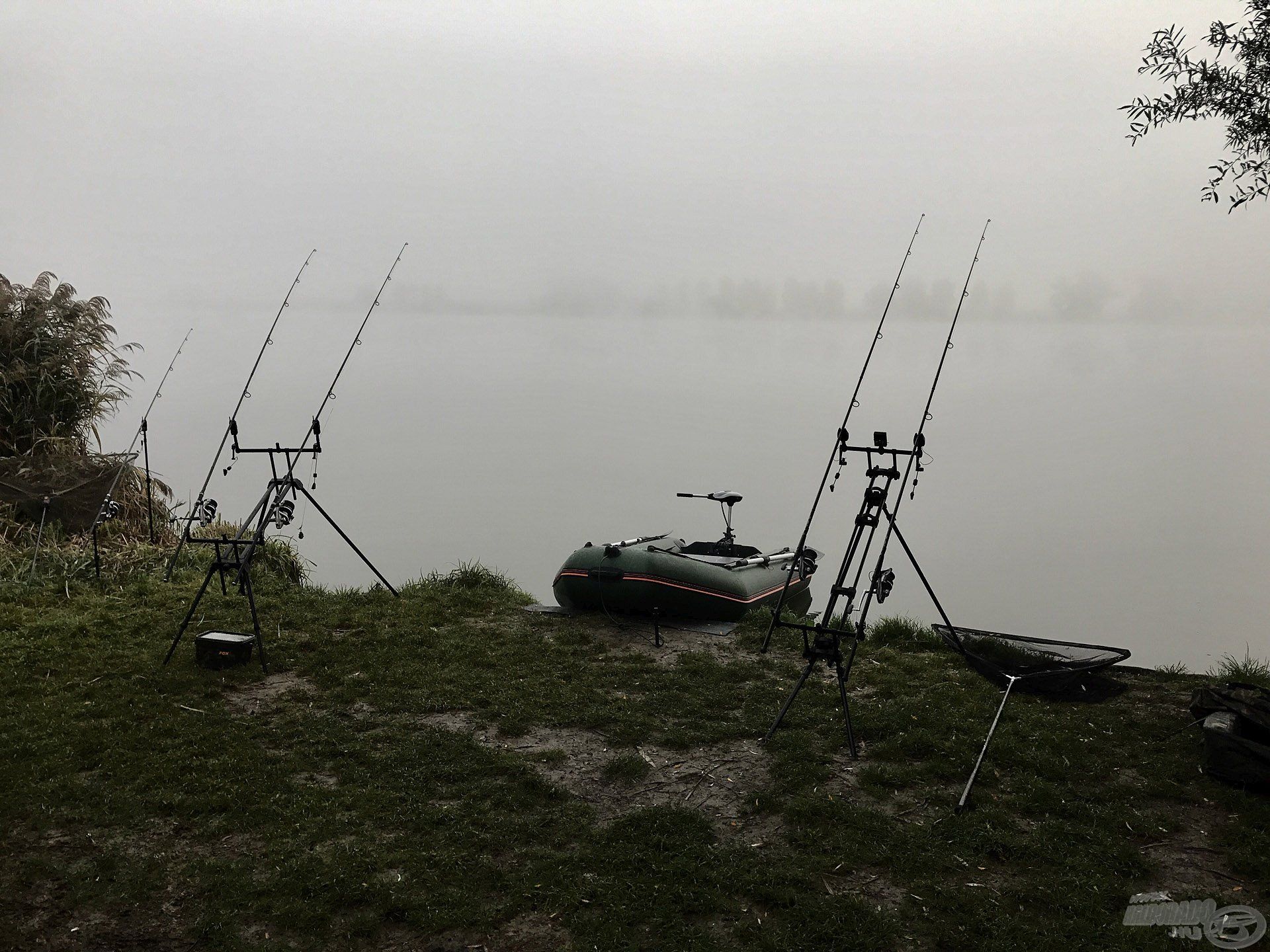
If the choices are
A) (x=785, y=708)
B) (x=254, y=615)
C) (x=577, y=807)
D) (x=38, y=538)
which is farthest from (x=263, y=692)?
(x=38, y=538)

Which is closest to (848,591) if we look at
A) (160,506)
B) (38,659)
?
(38,659)

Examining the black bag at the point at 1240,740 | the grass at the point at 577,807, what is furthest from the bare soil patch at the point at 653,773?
the black bag at the point at 1240,740

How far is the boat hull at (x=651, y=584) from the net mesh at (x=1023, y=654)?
2.06 metres

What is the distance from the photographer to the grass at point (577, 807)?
11.2ft

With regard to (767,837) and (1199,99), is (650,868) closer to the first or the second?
(767,837)

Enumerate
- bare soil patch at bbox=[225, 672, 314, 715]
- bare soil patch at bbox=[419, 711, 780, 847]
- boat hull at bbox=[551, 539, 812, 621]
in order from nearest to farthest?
bare soil patch at bbox=[419, 711, 780, 847]
bare soil patch at bbox=[225, 672, 314, 715]
boat hull at bbox=[551, 539, 812, 621]

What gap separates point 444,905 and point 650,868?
799 millimetres

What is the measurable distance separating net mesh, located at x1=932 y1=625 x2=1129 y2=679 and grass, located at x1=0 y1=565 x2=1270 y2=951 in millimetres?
304

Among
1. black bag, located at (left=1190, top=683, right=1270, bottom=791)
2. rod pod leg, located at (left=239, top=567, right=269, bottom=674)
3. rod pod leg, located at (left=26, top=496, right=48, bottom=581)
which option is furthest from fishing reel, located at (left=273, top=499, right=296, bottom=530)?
black bag, located at (left=1190, top=683, right=1270, bottom=791)

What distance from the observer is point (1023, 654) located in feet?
17.3

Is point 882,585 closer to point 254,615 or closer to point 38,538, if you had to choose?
point 254,615

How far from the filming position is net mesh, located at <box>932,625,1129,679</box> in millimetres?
4965

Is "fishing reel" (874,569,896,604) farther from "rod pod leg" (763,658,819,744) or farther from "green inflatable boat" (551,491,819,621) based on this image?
"green inflatable boat" (551,491,819,621)

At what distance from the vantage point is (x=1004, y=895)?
11.6ft
